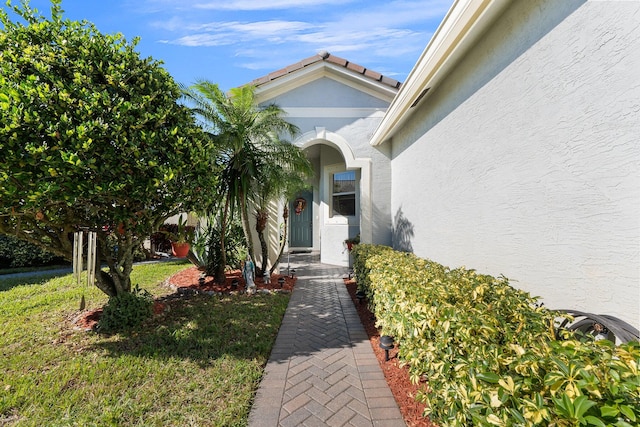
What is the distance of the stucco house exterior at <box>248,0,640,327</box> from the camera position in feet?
6.98

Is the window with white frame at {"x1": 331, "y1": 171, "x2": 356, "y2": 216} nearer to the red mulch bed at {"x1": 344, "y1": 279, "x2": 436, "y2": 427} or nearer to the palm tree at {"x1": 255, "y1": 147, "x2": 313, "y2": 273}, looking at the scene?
the palm tree at {"x1": 255, "y1": 147, "x2": 313, "y2": 273}

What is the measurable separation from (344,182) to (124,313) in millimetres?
8193

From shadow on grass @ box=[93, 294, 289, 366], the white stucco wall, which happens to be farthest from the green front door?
the white stucco wall

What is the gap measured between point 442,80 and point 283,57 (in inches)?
245

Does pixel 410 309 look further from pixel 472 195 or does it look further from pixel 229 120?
pixel 229 120

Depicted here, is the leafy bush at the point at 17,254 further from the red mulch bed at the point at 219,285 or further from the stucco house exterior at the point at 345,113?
the stucco house exterior at the point at 345,113

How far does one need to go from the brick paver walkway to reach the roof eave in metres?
4.60

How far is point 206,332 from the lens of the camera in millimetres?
4539

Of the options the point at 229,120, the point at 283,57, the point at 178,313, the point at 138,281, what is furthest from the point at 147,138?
the point at 283,57

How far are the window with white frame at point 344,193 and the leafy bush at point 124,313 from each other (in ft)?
24.6

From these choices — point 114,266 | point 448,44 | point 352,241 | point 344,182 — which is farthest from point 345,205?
point 114,266

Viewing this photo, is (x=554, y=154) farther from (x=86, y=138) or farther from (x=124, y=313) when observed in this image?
(x=124, y=313)

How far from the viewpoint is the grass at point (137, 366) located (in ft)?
8.95

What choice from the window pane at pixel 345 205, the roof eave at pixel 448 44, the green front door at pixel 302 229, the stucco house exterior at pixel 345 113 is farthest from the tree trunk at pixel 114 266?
the green front door at pixel 302 229
